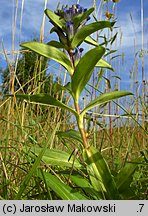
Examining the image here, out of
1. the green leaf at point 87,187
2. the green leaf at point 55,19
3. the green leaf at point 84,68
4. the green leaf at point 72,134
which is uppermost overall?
the green leaf at point 55,19

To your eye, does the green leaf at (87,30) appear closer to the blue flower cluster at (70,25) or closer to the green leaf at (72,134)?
the blue flower cluster at (70,25)

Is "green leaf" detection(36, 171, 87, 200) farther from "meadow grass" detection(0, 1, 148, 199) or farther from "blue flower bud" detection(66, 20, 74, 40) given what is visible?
"blue flower bud" detection(66, 20, 74, 40)

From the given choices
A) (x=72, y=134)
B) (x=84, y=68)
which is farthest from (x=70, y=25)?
(x=72, y=134)

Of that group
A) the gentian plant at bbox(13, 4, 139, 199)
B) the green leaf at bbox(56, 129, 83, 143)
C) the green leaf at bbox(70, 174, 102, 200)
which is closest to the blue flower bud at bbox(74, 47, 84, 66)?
the gentian plant at bbox(13, 4, 139, 199)

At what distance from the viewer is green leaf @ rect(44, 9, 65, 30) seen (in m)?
0.89

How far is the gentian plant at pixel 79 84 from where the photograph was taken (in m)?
0.79

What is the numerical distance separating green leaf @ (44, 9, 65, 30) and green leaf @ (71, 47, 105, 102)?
134mm

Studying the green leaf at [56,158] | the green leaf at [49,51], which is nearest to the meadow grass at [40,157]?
the green leaf at [56,158]

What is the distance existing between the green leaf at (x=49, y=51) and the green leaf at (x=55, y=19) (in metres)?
0.08

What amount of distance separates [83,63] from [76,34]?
9 cm

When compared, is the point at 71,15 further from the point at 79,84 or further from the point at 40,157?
the point at 40,157

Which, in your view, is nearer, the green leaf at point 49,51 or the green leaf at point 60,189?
the green leaf at point 60,189

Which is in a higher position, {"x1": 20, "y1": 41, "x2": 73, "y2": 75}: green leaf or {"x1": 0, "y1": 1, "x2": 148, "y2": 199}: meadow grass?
{"x1": 20, "y1": 41, "x2": 73, "y2": 75}: green leaf

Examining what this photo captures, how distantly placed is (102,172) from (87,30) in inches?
13.2
